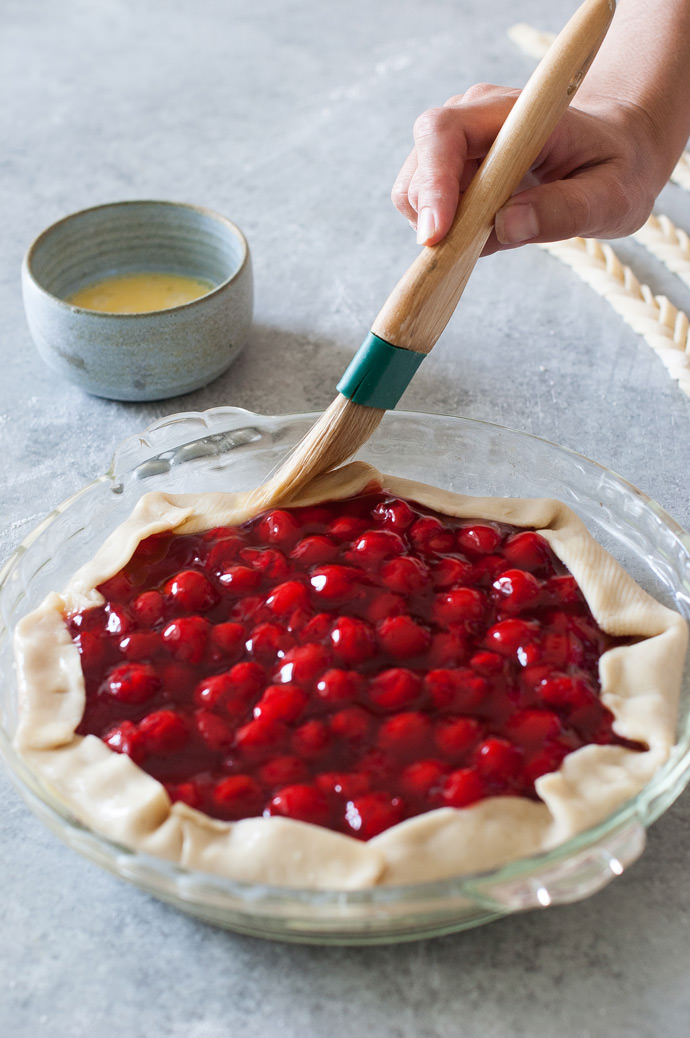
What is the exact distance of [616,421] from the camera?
5.66 ft

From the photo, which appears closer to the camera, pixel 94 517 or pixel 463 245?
pixel 463 245

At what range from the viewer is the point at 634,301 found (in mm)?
1913

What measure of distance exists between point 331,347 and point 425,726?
100 centimetres

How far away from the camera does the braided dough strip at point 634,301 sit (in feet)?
5.91

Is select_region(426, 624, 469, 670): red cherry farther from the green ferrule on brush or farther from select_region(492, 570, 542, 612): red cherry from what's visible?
the green ferrule on brush

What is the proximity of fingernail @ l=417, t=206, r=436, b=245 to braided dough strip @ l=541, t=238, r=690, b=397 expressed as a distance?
0.68 m

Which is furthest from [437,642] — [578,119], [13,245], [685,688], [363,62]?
→ [363,62]

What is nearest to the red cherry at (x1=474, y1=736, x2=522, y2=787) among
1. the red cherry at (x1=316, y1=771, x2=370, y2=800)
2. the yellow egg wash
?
the red cherry at (x1=316, y1=771, x2=370, y2=800)

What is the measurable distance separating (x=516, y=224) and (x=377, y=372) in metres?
0.31

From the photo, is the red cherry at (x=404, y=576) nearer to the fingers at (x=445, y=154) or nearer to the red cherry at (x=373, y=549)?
the red cherry at (x=373, y=549)

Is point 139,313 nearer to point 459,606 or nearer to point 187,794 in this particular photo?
point 459,606

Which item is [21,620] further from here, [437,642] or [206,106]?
[206,106]

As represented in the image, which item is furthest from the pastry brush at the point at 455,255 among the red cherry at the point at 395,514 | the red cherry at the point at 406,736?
the red cherry at the point at 406,736

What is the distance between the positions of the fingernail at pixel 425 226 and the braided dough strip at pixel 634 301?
26.7 inches
